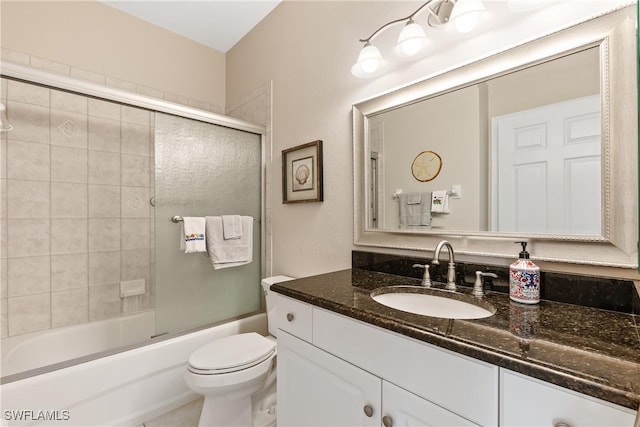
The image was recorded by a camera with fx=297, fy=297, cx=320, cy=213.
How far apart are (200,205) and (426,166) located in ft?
4.37

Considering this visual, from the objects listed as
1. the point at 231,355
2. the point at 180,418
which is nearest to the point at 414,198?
the point at 231,355

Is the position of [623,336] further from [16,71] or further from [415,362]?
[16,71]

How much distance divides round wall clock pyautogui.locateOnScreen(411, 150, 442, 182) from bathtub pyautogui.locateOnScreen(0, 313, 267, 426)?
1513mm

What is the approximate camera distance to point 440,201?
1238 mm

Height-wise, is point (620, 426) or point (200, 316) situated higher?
point (620, 426)

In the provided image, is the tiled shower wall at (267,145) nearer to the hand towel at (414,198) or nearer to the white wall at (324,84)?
the white wall at (324,84)

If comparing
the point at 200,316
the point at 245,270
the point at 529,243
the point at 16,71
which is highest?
the point at 16,71

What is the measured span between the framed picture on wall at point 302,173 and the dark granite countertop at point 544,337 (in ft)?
2.78

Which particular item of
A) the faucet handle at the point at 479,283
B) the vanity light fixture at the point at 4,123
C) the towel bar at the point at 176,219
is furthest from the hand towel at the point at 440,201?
the vanity light fixture at the point at 4,123

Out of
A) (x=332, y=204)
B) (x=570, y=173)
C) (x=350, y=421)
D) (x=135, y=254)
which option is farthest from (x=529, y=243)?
(x=135, y=254)

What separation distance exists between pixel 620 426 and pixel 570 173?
0.70 m

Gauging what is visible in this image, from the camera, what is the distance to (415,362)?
743 millimetres

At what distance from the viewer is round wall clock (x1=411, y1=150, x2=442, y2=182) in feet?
4.09

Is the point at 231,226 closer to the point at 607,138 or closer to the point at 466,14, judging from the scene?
the point at 466,14
